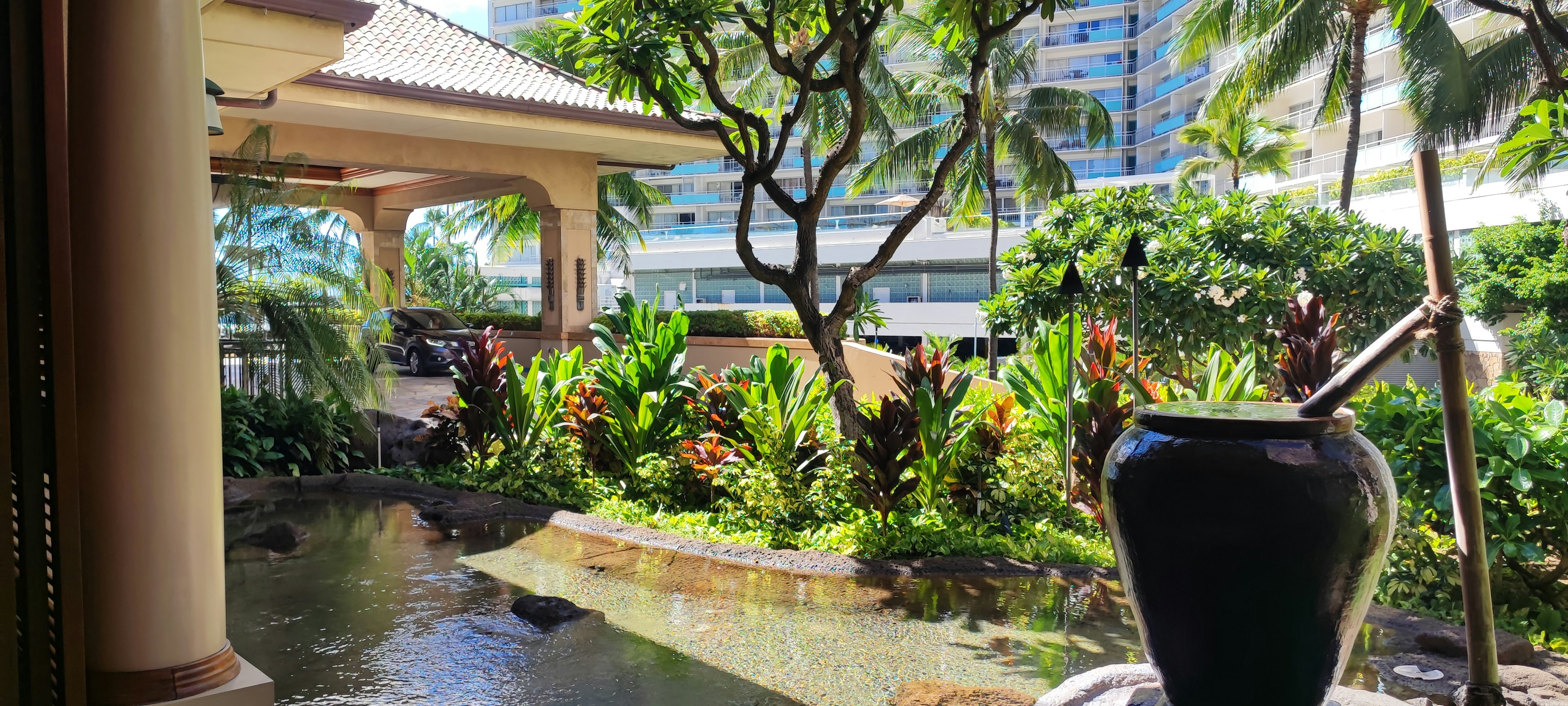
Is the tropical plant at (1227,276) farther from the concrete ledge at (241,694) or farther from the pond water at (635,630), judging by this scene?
the concrete ledge at (241,694)

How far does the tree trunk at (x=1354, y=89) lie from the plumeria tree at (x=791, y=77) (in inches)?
566

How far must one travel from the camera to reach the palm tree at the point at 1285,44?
1947cm

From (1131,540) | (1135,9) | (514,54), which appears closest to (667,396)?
(1131,540)

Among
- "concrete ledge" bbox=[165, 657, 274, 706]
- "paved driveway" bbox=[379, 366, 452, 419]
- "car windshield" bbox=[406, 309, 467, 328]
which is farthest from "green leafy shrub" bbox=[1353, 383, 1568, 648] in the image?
"car windshield" bbox=[406, 309, 467, 328]

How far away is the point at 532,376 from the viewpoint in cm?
924

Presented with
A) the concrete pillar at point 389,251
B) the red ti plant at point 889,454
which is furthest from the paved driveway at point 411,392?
the red ti plant at point 889,454

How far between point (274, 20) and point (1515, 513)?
771 cm

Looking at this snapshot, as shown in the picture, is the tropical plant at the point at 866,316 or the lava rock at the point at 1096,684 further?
the tropical plant at the point at 866,316

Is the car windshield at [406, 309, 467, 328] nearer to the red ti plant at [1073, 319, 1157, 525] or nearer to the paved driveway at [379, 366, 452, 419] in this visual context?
the paved driveway at [379, 366, 452, 419]

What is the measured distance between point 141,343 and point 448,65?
11.3 m

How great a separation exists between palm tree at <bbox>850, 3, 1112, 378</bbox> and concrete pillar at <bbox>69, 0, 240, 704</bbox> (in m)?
22.4

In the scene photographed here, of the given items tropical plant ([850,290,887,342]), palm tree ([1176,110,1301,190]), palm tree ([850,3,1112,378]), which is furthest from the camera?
palm tree ([1176,110,1301,190])

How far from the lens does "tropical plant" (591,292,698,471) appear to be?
8.45 metres

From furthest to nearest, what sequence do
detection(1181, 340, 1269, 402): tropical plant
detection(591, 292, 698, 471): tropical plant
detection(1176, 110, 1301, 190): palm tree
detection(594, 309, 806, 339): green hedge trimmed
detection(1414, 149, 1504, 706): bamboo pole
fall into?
detection(1176, 110, 1301, 190): palm tree
detection(594, 309, 806, 339): green hedge trimmed
detection(591, 292, 698, 471): tropical plant
detection(1181, 340, 1269, 402): tropical plant
detection(1414, 149, 1504, 706): bamboo pole
